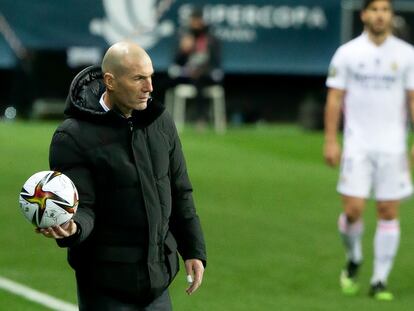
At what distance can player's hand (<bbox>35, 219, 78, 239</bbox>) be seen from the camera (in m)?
6.50

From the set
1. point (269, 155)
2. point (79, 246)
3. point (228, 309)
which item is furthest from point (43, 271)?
point (269, 155)

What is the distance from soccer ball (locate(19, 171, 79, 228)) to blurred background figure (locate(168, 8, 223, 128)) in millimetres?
21225

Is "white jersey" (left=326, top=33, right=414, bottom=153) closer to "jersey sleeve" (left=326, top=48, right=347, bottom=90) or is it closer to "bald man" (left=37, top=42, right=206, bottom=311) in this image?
"jersey sleeve" (left=326, top=48, right=347, bottom=90)

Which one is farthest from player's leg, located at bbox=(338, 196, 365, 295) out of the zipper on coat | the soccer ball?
the soccer ball

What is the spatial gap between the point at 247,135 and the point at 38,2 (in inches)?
202

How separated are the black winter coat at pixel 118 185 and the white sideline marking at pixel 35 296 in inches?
150

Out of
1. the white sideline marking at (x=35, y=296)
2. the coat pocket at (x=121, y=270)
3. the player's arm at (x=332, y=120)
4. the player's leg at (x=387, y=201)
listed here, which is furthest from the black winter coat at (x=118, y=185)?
the player's leg at (x=387, y=201)

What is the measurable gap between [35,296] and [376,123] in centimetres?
Result: 298

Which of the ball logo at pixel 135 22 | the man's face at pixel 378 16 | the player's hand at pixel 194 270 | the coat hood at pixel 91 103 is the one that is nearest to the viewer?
the coat hood at pixel 91 103

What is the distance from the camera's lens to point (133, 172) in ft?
22.4

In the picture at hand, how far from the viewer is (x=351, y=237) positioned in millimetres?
Result: 11844

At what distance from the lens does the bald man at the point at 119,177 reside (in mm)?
6766

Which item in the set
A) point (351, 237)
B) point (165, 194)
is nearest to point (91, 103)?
point (165, 194)

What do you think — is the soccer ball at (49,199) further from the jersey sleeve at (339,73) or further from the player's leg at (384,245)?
the player's leg at (384,245)
